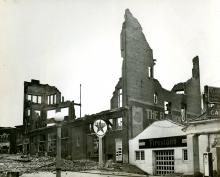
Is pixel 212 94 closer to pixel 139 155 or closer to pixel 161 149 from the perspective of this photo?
pixel 161 149

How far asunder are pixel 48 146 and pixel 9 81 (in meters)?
19.6

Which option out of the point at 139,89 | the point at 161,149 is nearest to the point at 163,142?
the point at 161,149

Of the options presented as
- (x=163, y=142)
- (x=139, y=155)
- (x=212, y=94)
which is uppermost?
(x=212, y=94)

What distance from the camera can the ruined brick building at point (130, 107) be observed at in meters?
23.9

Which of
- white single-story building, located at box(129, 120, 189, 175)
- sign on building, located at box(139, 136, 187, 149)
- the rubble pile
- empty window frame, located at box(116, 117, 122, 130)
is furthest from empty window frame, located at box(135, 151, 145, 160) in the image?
the rubble pile

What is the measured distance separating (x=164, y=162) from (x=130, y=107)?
445 cm

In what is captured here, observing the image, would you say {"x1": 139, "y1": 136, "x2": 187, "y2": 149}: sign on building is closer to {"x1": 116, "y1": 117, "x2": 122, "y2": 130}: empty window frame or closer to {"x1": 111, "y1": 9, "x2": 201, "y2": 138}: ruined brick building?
{"x1": 111, "y1": 9, "x2": 201, "y2": 138}: ruined brick building

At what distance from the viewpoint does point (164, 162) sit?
2092 centimetres

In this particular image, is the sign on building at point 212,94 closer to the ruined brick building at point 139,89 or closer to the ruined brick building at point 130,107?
the ruined brick building at point 130,107

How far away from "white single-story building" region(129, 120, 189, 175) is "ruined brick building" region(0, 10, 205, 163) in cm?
109

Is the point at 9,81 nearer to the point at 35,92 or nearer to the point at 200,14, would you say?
the point at 200,14

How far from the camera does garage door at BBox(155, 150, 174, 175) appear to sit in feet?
67.0

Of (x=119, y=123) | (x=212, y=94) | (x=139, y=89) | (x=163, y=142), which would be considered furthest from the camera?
(x=139, y=89)

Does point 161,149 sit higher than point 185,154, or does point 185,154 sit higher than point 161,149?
point 161,149
